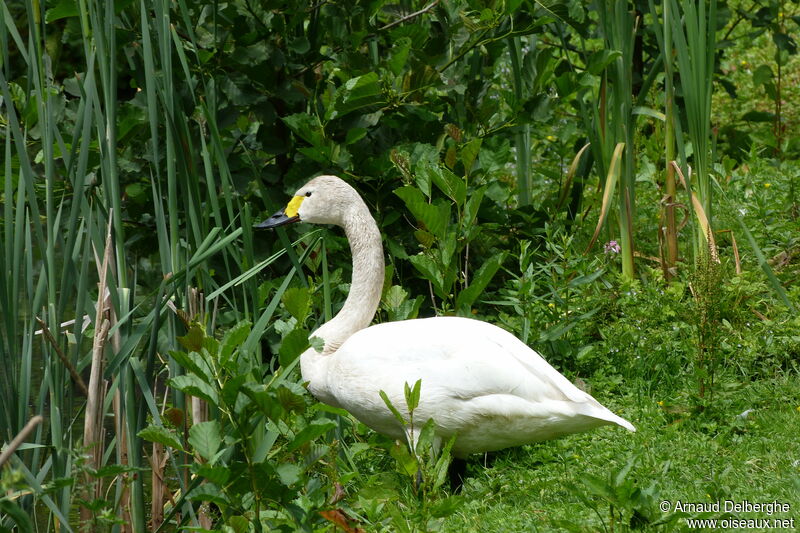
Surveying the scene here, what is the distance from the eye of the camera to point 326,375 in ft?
12.0

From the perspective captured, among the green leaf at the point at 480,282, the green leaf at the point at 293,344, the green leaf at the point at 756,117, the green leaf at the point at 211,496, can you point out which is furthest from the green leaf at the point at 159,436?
the green leaf at the point at 756,117

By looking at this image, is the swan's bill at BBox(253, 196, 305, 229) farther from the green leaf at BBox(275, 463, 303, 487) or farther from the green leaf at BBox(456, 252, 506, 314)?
the green leaf at BBox(275, 463, 303, 487)

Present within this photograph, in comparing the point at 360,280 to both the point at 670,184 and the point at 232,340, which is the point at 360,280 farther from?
the point at 670,184

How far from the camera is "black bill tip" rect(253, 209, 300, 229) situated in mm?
4006

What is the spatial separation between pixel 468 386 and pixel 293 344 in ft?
2.99

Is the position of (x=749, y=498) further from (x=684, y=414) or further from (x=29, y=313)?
(x=29, y=313)

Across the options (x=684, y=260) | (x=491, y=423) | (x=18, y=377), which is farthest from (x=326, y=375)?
(x=684, y=260)

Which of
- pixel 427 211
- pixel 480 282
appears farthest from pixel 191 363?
pixel 480 282

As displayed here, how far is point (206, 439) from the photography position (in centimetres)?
254

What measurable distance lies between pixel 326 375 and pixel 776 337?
5.92 ft

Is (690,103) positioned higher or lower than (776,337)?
higher

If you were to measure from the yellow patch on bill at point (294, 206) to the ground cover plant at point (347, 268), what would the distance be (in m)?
0.21

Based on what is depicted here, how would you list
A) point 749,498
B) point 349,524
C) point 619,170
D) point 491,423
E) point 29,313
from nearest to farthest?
point 29,313, point 349,524, point 749,498, point 491,423, point 619,170

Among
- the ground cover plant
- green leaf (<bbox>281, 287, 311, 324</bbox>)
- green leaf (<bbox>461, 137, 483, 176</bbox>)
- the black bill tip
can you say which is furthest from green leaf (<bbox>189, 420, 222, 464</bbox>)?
green leaf (<bbox>461, 137, 483, 176</bbox>)
